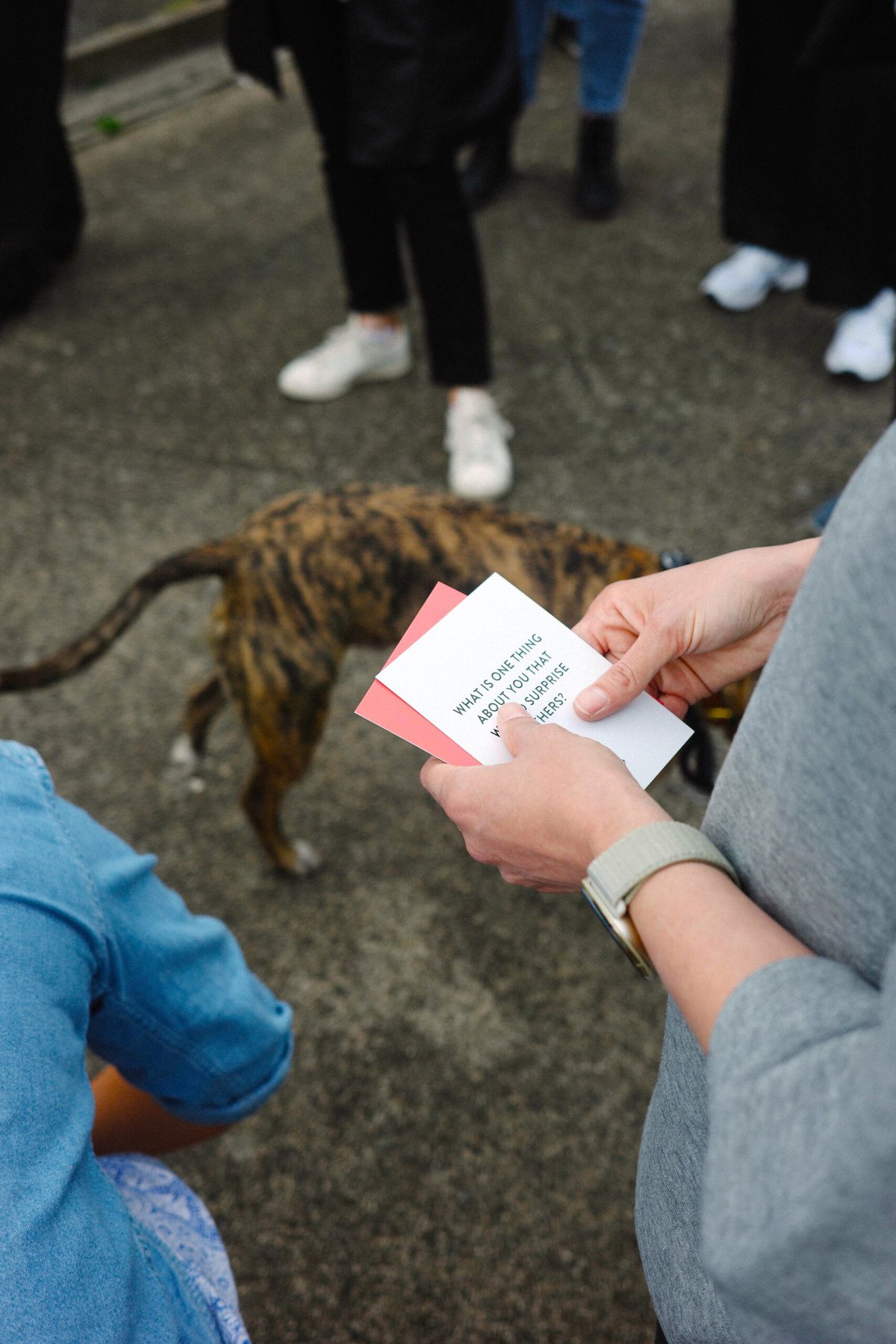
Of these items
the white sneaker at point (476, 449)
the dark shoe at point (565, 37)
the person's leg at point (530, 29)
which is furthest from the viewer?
the dark shoe at point (565, 37)

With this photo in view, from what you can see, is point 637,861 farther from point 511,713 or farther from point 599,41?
point 599,41

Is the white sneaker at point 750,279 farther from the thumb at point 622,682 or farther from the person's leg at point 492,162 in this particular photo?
the thumb at point 622,682

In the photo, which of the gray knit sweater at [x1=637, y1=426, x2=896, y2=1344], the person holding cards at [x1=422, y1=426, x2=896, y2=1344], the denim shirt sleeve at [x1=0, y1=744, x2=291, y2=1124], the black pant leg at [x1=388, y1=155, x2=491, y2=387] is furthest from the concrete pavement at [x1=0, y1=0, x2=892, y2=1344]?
the gray knit sweater at [x1=637, y1=426, x2=896, y2=1344]

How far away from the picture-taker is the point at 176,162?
5297mm

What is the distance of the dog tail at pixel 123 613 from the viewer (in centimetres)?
188

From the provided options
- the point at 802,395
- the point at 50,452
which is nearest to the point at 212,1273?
the point at 50,452

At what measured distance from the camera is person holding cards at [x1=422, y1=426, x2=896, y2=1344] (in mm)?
544

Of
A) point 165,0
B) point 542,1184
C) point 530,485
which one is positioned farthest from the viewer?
point 165,0

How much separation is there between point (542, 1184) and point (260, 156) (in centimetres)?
525

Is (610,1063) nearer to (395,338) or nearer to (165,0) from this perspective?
(395,338)

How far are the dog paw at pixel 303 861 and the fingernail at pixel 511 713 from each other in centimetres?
148

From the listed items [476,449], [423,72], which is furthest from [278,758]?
[423,72]

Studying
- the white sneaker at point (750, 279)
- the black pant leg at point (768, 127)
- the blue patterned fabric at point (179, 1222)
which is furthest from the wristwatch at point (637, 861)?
the white sneaker at point (750, 279)

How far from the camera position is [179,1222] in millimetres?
1083
